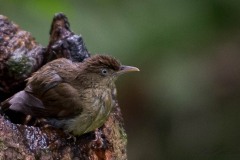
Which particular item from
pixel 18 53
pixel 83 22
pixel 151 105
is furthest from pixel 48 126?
pixel 151 105

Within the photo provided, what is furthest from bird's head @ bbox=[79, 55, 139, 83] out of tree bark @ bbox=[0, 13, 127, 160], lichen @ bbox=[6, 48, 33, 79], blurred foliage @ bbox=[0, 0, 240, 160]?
blurred foliage @ bbox=[0, 0, 240, 160]

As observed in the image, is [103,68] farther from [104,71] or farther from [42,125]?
[42,125]

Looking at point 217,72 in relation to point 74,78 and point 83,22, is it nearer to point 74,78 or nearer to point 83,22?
point 83,22

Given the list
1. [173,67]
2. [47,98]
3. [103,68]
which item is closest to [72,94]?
[47,98]

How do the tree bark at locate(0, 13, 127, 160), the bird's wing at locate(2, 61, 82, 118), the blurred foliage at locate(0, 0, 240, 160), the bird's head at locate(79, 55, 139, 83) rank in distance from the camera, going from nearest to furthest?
1. the tree bark at locate(0, 13, 127, 160)
2. the bird's wing at locate(2, 61, 82, 118)
3. the bird's head at locate(79, 55, 139, 83)
4. the blurred foliage at locate(0, 0, 240, 160)

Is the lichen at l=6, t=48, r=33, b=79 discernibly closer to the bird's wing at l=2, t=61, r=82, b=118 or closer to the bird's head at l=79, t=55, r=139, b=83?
the bird's wing at l=2, t=61, r=82, b=118

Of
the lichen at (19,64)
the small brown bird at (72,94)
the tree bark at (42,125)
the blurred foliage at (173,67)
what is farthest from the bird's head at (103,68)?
the blurred foliage at (173,67)
